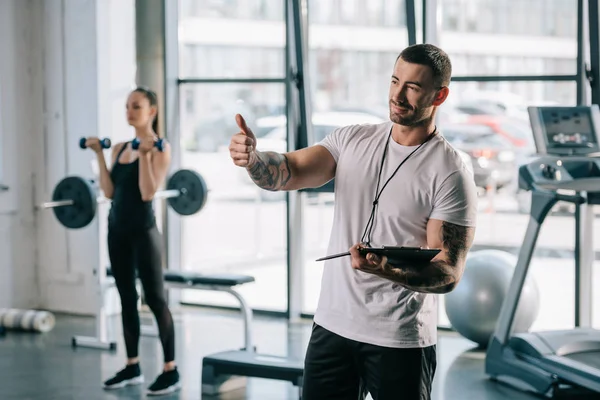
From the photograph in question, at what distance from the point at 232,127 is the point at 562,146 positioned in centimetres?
251

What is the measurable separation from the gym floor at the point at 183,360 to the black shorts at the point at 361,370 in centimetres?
189

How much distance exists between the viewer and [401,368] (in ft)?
6.49

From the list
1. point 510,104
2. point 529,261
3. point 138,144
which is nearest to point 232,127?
point 510,104

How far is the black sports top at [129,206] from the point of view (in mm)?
3838

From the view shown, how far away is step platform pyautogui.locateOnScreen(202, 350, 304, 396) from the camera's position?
3.77 m

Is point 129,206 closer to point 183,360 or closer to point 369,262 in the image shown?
point 183,360

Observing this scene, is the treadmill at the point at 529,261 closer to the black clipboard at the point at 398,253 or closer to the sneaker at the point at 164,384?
the sneaker at the point at 164,384

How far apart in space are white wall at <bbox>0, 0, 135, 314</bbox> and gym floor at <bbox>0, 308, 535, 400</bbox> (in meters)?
0.39

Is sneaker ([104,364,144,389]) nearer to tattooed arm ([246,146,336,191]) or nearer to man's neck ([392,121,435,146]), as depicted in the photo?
tattooed arm ([246,146,336,191])

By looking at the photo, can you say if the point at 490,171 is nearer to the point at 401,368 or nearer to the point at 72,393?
the point at 72,393

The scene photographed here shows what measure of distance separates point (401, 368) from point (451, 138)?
11.0 feet

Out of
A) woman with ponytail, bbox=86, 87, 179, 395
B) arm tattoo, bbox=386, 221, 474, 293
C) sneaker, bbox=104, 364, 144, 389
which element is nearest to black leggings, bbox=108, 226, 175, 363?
woman with ponytail, bbox=86, 87, 179, 395

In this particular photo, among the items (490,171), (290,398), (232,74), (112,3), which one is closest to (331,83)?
(232,74)

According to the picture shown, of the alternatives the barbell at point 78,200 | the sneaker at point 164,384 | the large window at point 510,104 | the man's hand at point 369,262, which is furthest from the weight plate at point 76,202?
the man's hand at point 369,262
